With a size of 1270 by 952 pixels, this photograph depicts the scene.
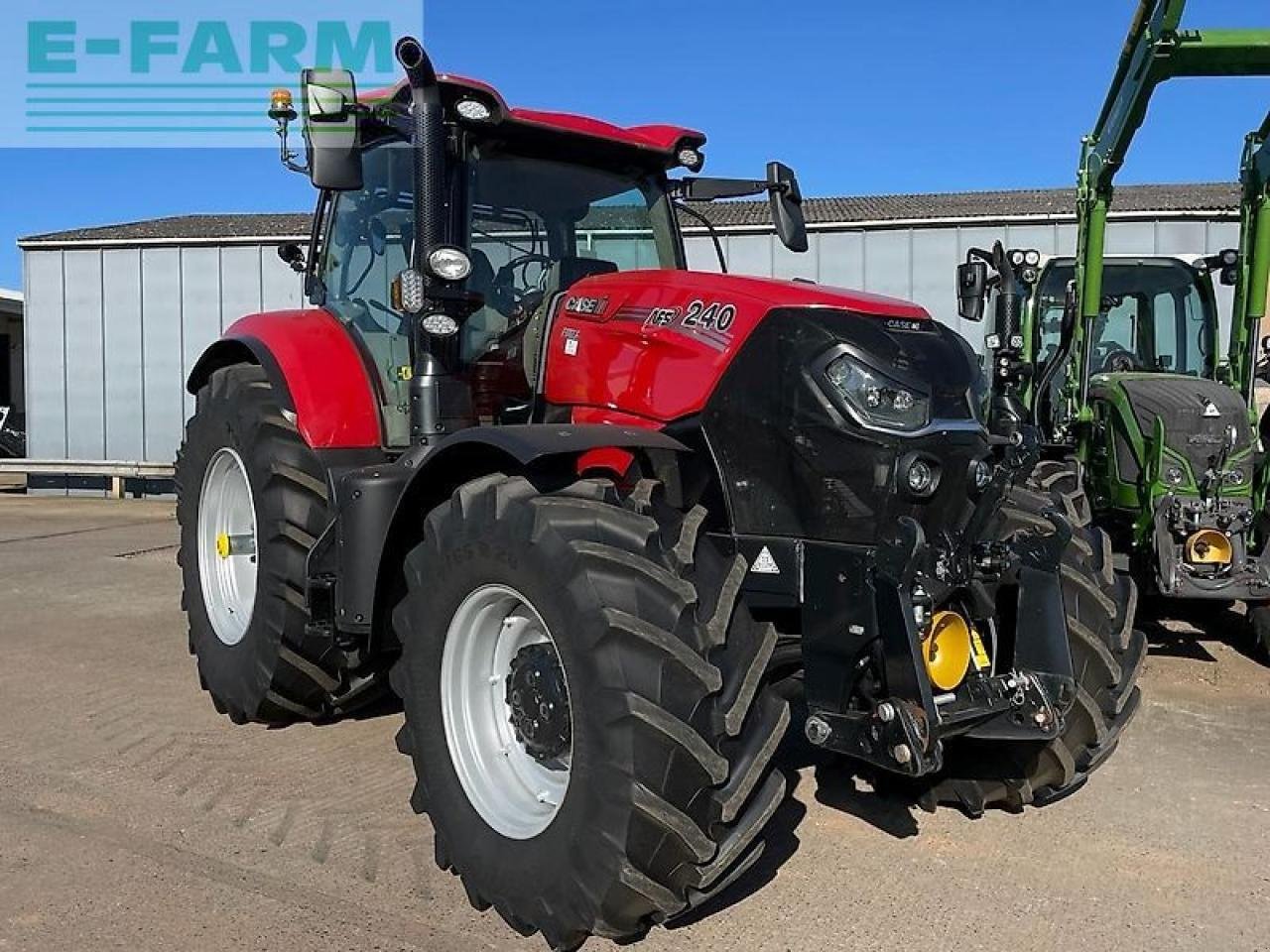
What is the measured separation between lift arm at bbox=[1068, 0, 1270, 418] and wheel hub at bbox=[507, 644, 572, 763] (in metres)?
5.20

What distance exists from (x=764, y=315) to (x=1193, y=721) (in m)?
3.29

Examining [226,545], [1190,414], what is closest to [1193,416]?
[1190,414]

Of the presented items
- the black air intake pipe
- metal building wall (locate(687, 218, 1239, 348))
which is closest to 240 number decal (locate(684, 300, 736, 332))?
the black air intake pipe

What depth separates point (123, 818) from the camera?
3.72 m

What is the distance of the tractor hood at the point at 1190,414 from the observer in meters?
6.32

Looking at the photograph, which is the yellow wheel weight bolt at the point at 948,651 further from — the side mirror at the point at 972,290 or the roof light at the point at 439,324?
the side mirror at the point at 972,290

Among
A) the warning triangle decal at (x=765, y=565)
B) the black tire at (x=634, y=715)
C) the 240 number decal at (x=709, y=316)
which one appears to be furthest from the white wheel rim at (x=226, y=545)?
the warning triangle decal at (x=765, y=565)

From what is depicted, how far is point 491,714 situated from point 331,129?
1.95 m

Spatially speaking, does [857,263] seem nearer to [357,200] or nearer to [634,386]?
[357,200]

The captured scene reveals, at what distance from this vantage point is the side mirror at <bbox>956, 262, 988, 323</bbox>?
525 centimetres

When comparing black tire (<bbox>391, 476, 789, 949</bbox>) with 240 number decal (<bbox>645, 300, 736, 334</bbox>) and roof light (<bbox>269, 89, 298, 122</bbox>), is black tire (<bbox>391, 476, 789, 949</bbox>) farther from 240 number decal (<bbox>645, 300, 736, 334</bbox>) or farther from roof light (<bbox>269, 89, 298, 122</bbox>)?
roof light (<bbox>269, 89, 298, 122</bbox>)

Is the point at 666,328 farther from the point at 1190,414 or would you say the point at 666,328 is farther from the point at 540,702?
Answer: the point at 1190,414

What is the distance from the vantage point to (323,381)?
4.35 meters

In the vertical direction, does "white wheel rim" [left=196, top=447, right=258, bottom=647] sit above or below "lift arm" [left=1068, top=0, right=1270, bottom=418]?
below
